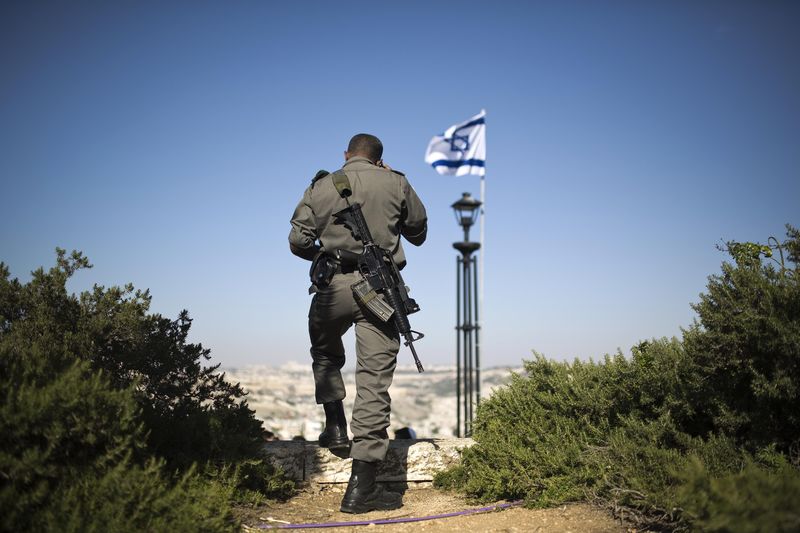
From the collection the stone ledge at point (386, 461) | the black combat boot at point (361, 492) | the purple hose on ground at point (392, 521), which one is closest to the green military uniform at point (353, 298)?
the black combat boot at point (361, 492)

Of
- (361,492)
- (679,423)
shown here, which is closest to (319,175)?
(361,492)

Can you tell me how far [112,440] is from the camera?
3.28 m

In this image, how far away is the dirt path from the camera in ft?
13.3

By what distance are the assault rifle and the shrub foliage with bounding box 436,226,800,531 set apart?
1.09 m

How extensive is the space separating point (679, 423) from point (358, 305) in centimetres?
228

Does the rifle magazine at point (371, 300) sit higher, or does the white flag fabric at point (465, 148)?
the white flag fabric at point (465, 148)

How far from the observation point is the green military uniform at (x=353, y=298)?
15.0 feet

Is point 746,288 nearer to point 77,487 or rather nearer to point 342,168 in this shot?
point 342,168

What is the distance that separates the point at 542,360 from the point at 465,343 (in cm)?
548

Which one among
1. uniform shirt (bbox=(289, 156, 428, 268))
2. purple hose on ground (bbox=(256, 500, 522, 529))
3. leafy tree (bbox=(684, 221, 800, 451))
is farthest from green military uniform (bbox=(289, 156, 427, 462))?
leafy tree (bbox=(684, 221, 800, 451))

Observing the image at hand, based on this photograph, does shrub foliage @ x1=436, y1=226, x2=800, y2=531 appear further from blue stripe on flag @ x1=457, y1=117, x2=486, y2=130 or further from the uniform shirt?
blue stripe on flag @ x1=457, y1=117, x2=486, y2=130

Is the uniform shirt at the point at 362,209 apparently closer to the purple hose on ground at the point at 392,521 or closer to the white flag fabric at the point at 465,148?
the purple hose on ground at the point at 392,521

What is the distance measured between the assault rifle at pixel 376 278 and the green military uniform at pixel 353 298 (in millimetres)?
66

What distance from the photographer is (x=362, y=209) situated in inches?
190
